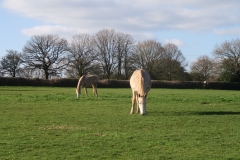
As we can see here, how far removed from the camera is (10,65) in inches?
3403

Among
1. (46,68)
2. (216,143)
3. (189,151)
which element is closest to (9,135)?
(189,151)

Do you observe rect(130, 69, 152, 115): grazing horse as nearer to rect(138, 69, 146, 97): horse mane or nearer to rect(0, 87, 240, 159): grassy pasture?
rect(138, 69, 146, 97): horse mane

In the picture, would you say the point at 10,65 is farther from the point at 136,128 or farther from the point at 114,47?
the point at 136,128

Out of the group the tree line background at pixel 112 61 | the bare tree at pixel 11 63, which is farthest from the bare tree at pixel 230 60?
the bare tree at pixel 11 63

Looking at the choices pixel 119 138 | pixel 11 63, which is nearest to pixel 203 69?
pixel 11 63

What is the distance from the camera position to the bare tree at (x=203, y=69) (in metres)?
93.6

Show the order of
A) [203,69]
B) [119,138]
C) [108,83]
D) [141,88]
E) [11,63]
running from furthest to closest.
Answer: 1. [203,69]
2. [11,63]
3. [108,83]
4. [141,88]
5. [119,138]

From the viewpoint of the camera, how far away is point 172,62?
291 feet

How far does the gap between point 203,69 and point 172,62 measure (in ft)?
38.4

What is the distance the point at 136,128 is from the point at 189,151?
3.87 metres

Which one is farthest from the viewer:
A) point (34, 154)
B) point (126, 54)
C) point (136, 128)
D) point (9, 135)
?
point (126, 54)

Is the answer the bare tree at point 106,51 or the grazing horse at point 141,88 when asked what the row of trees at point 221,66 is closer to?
the bare tree at point 106,51

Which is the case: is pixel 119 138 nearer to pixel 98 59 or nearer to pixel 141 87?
pixel 141 87

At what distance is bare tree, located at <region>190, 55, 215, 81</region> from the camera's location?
93625 mm
